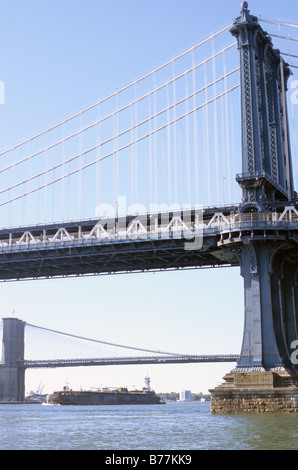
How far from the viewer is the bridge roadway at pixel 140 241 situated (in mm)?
55531

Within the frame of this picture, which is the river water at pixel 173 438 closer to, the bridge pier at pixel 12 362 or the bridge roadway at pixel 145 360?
the bridge roadway at pixel 145 360

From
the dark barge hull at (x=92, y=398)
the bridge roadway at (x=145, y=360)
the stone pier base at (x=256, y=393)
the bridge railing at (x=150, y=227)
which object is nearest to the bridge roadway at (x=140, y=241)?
the bridge railing at (x=150, y=227)

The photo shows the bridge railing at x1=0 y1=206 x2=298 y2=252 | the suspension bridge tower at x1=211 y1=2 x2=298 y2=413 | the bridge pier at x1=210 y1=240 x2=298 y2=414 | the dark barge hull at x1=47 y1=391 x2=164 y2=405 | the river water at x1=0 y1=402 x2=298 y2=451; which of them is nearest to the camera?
the river water at x1=0 y1=402 x2=298 y2=451

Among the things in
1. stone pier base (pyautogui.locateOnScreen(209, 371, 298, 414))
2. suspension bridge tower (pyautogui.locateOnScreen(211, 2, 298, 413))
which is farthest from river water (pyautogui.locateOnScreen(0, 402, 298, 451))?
suspension bridge tower (pyautogui.locateOnScreen(211, 2, 298, 413))

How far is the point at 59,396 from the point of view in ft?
540

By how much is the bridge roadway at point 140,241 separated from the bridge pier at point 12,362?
86229mm

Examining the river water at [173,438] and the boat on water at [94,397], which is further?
the boat on water at [94,397]

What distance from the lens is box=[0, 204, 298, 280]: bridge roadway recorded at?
5553 cm

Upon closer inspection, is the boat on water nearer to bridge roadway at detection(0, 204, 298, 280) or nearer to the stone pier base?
bridge roadway at detection(0, 204, 298, 280)

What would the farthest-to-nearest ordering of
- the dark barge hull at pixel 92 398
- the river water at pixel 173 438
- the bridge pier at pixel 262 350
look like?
the dark barge hull at pixel 92 398 → the bridge pier at pixel 262 350 → the river water at pixel 173 438

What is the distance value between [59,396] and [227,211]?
113 m

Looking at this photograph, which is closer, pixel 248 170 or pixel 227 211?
pixel 248 170
